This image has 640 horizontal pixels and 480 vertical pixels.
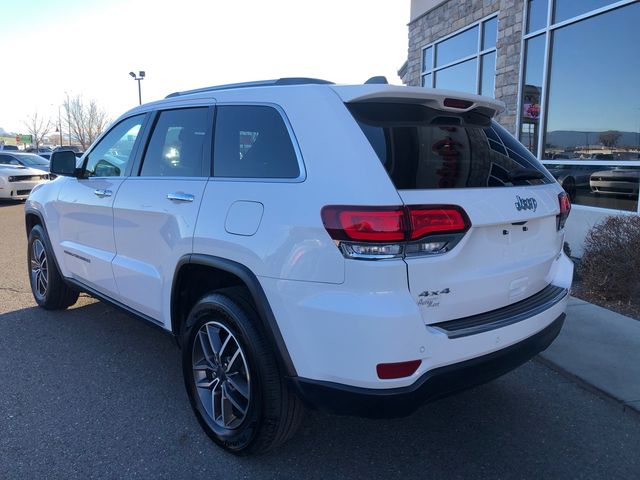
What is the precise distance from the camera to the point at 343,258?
7.14 feet

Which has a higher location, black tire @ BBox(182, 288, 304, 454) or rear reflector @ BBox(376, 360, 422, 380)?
rear reflector @ BBox(376, 360, 422, 380)

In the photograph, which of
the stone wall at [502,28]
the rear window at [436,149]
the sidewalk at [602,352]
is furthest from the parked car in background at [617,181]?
the rear window at [436,149]

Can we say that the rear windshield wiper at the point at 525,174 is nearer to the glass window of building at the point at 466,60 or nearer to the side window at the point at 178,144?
the side window at the point at 178,144

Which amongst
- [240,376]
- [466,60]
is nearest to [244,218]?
[240,376]

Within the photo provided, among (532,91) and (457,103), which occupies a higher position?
(532,91)

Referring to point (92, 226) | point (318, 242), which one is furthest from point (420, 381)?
point (92, 226)

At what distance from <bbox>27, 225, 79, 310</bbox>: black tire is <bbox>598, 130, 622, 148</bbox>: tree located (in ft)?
22.7

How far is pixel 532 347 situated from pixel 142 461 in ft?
6.85

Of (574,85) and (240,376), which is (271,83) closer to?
(240,376)

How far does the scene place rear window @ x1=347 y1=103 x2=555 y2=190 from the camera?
235 cm

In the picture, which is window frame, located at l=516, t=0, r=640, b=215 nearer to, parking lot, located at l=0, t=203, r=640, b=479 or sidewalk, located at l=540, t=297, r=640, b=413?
sidewalk, located at l=540, t=297, r=640, b=413

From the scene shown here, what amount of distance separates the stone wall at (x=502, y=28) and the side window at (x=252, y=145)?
6.91 meters

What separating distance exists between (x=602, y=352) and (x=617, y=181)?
3.86m

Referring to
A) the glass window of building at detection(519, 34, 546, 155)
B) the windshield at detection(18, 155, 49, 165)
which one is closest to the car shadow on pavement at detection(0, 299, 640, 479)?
the glass window of building at detection(519, 34, 546, 155)
